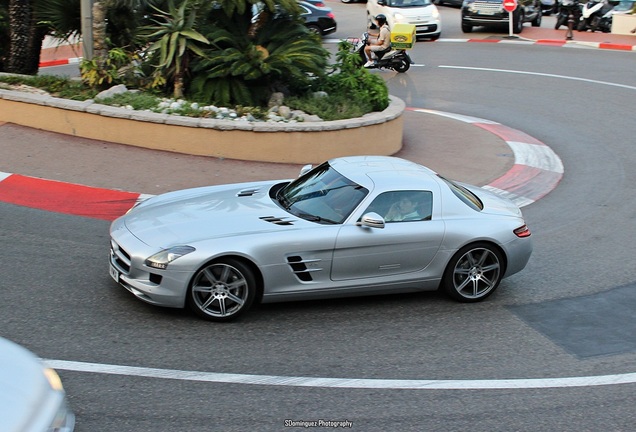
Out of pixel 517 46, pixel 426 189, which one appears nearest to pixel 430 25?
pixel 517 46

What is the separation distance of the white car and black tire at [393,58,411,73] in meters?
5.06

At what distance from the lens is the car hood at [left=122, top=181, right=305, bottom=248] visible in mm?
7586

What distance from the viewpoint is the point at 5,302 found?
768cm

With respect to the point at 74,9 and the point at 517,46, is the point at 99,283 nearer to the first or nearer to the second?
the point at 74,9

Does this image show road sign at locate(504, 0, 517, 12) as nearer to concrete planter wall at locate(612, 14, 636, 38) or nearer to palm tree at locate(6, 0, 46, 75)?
concrete planter wall at locate(612, 14, 636, 38)

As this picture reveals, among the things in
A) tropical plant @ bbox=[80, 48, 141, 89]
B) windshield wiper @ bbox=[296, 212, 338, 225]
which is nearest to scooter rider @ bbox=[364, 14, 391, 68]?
tropical plant @ bbox=[80, 48, 141, 89]

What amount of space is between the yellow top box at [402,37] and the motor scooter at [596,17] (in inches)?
457

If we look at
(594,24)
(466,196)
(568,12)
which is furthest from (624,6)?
(466,196)

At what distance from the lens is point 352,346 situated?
24.1 feet

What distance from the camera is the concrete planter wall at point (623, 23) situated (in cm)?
2967

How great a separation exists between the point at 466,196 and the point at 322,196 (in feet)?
5.30

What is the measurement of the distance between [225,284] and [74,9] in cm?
923

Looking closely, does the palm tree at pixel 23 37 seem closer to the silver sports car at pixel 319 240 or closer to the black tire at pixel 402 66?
the silver sports car at pixel 319 240

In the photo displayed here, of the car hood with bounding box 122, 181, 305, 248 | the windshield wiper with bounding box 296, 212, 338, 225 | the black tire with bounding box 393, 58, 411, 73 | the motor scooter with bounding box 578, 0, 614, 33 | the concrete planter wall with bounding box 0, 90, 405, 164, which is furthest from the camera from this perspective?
the motor scooter with bounding box 578, 0, 614, 33
